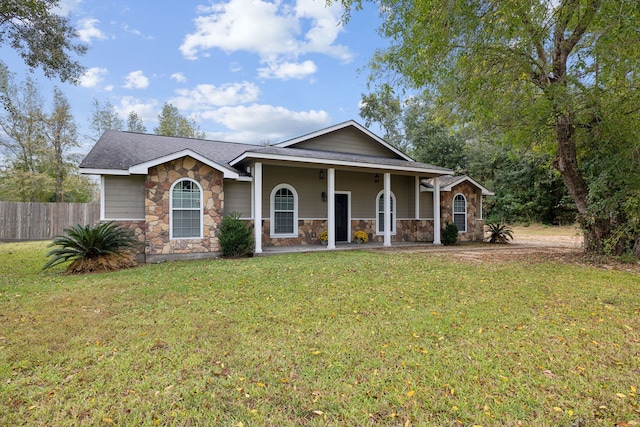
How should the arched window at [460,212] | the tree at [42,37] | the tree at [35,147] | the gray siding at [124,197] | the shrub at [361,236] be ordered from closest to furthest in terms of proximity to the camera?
1. the tree at [42,37]
2. the gray siding at [124,197]
3. the shrub at [361,236]
4. the arched window at [460,212]
5. the tree at [35,147]

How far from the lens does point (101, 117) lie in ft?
83.7

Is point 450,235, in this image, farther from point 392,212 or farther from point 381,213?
point 381,213

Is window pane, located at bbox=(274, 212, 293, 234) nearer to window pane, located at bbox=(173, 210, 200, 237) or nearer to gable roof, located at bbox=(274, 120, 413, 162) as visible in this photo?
gable roof, located at bbox=(274, 120, 413, 162)

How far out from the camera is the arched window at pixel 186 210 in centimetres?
898

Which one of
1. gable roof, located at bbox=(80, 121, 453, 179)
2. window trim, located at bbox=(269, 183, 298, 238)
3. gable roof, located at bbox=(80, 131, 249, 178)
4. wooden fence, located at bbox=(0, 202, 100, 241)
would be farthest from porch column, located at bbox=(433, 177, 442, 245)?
wooden fence, located at bbox=(0, 202, 100, 241)

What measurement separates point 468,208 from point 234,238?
10189mm

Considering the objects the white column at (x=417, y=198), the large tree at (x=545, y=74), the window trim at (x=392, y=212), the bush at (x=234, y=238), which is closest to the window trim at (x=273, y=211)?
the bush at (x=234, y=238)

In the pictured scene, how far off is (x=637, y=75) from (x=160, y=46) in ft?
49.2

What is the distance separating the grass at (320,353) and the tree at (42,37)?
571 centimetres

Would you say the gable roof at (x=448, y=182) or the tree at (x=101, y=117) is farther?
the tree at (x=101, y=117)

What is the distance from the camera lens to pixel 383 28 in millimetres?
7629

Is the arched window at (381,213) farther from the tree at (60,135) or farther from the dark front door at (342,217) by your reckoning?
the tree at (60,135)

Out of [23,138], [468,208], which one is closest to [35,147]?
[23,138]

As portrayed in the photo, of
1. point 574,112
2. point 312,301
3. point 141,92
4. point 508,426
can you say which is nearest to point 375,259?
point 312,301
